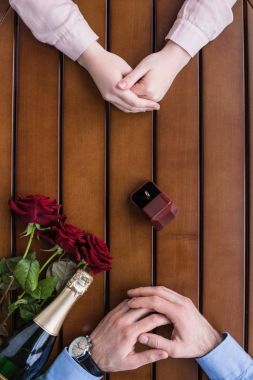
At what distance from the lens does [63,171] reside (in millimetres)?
876

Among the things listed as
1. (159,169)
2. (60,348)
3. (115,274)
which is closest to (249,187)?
(159,169)

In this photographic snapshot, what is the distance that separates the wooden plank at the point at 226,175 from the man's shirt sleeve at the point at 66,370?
245 mm

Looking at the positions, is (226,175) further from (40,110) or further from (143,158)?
(40,110)

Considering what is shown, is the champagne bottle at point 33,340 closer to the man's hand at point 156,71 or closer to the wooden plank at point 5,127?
the wooden plank at point 5,127

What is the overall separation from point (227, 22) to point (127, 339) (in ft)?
1.93

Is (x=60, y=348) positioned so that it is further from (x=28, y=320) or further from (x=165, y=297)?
(x=165, y=297)

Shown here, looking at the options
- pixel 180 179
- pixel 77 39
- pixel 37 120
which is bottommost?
pixel 180 179

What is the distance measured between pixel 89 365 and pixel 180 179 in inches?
14.6

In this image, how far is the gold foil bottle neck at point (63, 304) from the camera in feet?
2.58

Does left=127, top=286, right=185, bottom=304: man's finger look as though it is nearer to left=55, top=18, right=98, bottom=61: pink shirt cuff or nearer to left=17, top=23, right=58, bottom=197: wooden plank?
left=17, top=23, right=58, bottom=197: wooden plank

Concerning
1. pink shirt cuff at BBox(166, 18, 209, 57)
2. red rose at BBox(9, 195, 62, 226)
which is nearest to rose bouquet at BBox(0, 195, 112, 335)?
red rose at BBox(9, 195, 62, 226)

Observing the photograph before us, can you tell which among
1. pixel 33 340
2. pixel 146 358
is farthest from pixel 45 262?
pixel 146 358

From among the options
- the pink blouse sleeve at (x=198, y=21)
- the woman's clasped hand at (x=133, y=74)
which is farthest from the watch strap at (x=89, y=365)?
the pink blouse sleeve at (x=198, y=21)

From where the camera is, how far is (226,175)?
0.87 meters
